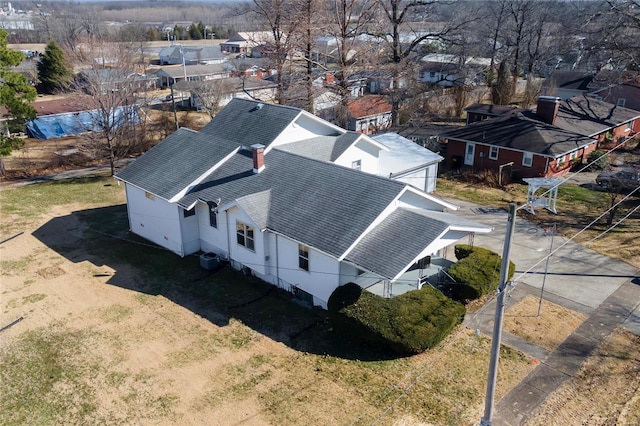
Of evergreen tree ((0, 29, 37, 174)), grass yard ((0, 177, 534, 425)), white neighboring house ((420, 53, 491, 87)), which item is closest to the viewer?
grass yard ((0, 177, 534, 425))

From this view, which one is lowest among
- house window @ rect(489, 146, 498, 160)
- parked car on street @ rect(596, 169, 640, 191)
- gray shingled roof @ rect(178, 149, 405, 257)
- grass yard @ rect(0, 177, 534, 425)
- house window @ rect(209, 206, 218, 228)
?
grass yard @ rect(0, 177, 534, 425)

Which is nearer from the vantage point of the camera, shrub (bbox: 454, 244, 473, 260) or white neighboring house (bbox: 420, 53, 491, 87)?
shrub (bbox: 454, 244, 473, 260)

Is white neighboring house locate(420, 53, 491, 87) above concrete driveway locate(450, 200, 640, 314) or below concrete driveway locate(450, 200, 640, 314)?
above

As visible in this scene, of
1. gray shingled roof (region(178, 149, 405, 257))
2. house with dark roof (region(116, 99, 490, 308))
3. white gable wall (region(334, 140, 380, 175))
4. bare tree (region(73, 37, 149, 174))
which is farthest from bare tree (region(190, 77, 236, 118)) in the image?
gray shingled roof (region(178, 149, 405, 257))

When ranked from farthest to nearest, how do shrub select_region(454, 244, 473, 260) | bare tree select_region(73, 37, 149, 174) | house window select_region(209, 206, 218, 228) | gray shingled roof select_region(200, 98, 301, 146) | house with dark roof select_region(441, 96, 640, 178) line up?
bare tree select_region(73, 37, 149, 174) → house with dark roof select_region(441, 96, 640, 178) → gray shingled roof select_region(200, 98, 301, 146) → house window select_region(209, 206, 218, 228) → shrub select_region(454, 244, 473, 260)

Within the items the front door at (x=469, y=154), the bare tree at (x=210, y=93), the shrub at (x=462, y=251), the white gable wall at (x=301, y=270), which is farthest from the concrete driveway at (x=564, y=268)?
the bare tree at (x=210, y=93)

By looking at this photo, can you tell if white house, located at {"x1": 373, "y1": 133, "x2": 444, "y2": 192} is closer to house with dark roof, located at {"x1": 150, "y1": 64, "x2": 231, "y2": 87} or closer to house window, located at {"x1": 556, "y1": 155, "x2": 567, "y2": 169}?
house window, located at {"x1": 556, "y1": 155, "x2": 567, "y2": 169}

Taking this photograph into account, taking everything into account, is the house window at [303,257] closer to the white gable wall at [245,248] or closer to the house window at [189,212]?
the white gable wall at [245,248]

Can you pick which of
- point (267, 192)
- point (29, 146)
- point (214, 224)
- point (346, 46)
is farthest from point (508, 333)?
point (29, 146)
